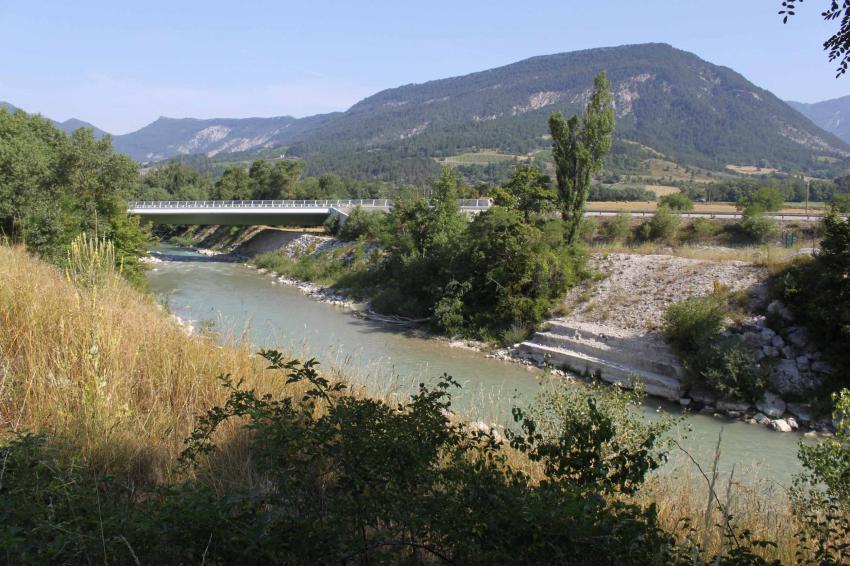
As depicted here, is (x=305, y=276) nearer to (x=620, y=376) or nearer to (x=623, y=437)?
(x=620, y=376)

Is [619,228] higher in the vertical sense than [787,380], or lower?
higher

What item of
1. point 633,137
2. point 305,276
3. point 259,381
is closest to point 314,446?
point 259,381

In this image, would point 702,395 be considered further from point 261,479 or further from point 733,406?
point 261,479

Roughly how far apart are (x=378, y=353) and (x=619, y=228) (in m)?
17.8

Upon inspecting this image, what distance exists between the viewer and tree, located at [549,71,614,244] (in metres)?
22.5

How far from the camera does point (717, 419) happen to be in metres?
13.5

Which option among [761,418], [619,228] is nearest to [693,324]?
[761,418]

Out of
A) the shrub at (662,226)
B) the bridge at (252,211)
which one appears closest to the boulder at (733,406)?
the shrub at (662,226)

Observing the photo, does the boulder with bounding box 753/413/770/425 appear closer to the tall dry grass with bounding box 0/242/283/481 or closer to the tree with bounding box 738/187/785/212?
the tall dry grass with bounding box 0/242/283/481

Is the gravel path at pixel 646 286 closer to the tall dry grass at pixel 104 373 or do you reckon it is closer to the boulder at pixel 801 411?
the boulder at pixel 801 411

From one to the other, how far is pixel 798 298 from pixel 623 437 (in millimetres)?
12786

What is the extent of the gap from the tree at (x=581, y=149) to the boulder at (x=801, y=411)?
10.3 m

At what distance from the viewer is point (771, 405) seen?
1347 centimetres

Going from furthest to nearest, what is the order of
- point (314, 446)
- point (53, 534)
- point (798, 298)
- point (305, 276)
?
point (305, 276)
point (798, 298)
point (314, 446)
point (53, 534)
